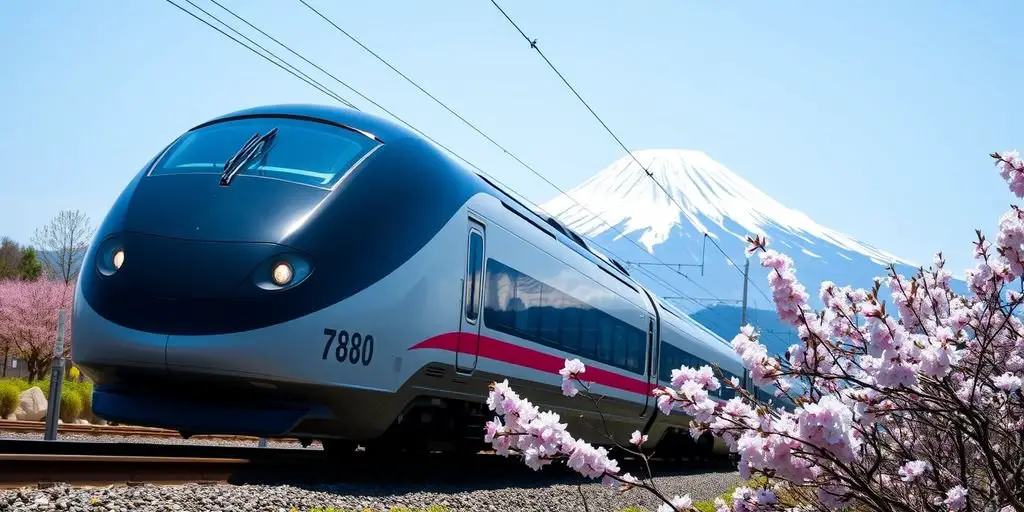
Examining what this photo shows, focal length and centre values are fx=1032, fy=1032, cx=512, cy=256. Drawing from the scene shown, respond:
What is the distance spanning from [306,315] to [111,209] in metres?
2.04

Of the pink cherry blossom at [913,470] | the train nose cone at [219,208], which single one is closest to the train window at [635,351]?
the train nose cone at [219,208]

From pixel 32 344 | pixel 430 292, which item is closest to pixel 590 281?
pixel 430 292

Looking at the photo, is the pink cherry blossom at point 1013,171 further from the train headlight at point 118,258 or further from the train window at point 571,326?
the train window at point 571,326

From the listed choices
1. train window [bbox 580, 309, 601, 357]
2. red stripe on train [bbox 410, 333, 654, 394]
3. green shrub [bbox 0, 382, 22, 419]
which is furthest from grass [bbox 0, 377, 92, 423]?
red stripe on train [bbox 410, 333, 654, 394]

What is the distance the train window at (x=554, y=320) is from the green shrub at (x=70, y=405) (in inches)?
410

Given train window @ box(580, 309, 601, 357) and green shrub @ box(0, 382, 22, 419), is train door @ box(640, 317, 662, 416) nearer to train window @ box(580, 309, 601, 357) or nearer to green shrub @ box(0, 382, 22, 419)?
train window @ box(580, 309, 601, 357)

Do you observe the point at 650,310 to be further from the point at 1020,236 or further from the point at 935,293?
the point at 1020,236

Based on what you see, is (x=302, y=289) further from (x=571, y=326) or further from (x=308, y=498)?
(x=571, y=326)

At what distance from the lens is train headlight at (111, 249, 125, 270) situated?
721 cm

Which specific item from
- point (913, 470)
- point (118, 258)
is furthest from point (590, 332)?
point (913, 470)

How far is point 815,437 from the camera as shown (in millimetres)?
3041

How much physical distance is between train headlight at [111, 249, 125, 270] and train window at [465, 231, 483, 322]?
2738 millimetres

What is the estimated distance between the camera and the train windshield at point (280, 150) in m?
7.73

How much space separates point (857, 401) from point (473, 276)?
518 cm
